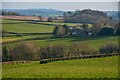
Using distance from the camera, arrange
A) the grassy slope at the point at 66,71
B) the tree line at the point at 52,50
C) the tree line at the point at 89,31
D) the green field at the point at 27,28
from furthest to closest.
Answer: the green field at the point at 27,28, the tree line at the point at 89,31, the tree line at the point at 52,50, the grassy slope at the point at 66,71

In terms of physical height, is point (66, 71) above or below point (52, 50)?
above

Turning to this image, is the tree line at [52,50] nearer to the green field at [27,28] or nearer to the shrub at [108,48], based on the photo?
the shrub at [108,48]

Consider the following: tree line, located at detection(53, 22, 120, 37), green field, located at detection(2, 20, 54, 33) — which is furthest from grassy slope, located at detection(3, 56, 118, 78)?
tree line, located at detection(53, 22, 120, 37)

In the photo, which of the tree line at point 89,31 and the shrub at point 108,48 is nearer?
the shrub at point 108,48

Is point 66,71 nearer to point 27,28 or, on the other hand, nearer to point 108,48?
point 108,48

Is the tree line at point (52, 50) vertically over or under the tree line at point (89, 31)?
under

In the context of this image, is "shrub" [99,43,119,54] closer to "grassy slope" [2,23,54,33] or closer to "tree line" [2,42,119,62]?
"tree line" [2,42,119,62]

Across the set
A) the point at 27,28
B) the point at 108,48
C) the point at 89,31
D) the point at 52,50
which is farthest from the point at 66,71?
the point at 89,31

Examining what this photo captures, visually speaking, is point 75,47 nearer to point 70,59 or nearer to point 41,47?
point 41,47

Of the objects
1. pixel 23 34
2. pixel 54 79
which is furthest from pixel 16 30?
pixel 54 79

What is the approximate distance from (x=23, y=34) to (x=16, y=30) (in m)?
2.88

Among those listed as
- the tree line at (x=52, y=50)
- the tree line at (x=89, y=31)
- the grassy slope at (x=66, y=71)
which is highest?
the tree line at (x=89, y=31)

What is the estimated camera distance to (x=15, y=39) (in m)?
62.9

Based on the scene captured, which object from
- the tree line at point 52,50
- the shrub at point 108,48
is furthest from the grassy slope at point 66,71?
the shrub at point 108,48
